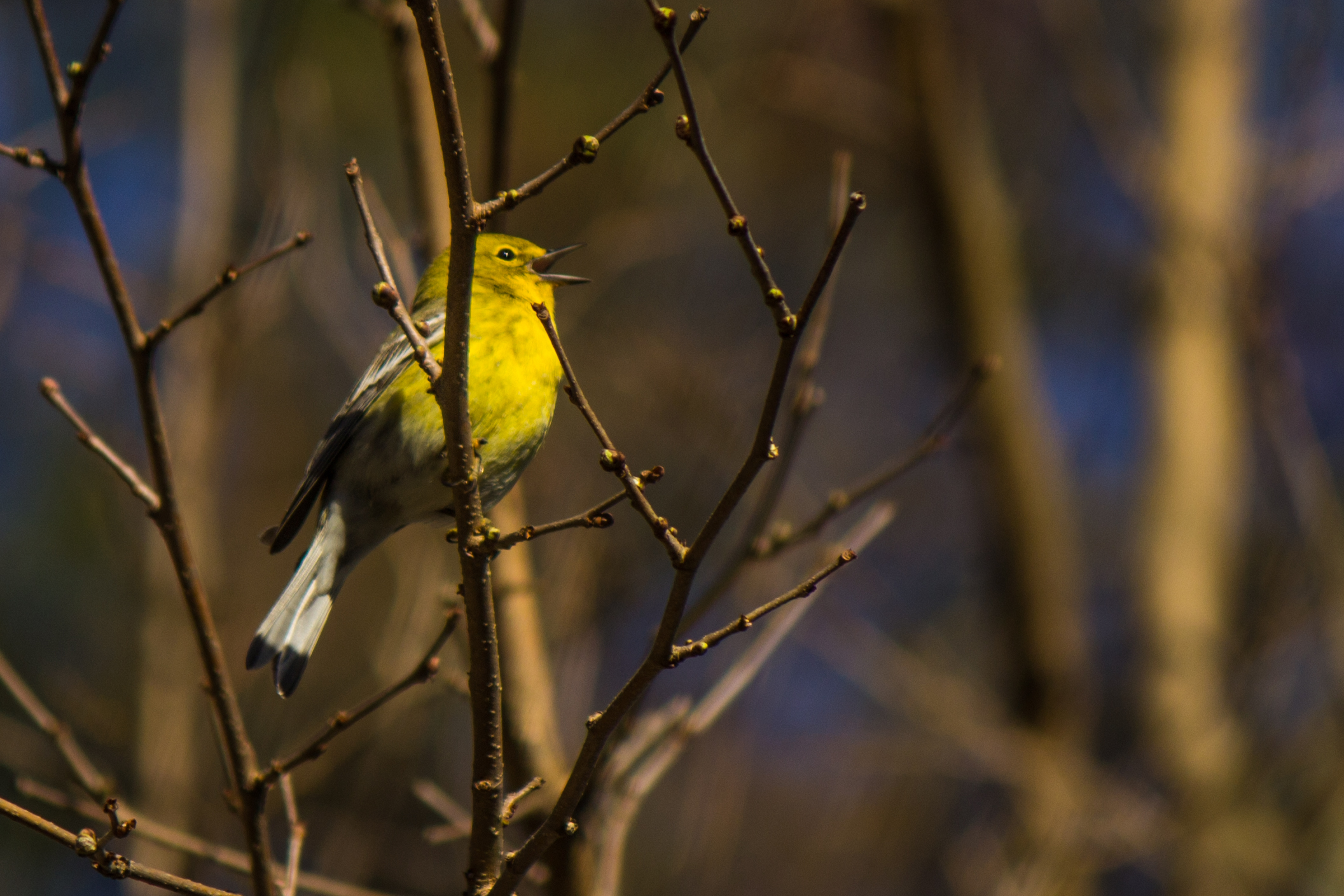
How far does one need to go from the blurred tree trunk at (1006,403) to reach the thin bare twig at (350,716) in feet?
13.7

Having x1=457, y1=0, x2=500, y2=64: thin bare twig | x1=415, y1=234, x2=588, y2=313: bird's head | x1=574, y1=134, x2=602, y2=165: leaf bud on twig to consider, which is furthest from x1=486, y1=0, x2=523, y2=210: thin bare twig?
x1=574, y1=134, x2=602, y2=165: leaf bud on twig

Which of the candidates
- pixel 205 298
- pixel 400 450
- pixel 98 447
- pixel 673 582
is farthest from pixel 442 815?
pixel 673 582

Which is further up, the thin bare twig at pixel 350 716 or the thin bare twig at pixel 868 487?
the thin bare twig at pixel 868 487

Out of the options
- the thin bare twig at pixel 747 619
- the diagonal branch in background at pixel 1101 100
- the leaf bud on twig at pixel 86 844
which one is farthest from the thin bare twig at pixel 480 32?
the diagonal branch in background at pixel 1101 100

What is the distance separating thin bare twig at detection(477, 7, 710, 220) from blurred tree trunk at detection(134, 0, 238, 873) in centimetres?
309

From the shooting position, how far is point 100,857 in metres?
1.85

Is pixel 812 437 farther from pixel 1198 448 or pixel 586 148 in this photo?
pixel 586 148

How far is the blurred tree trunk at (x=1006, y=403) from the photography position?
609 centimetres

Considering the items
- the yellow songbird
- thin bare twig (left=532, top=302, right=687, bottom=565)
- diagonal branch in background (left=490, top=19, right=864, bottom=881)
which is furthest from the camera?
the yellow songbird

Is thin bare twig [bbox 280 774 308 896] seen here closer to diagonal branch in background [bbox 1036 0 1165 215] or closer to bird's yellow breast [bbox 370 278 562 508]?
bird's yellow breast [bbox 370 278 562 508]

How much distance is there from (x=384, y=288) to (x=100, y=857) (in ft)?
3.21

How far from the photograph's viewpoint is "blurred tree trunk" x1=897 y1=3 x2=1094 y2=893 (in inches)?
240

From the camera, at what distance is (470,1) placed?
3.68 metres

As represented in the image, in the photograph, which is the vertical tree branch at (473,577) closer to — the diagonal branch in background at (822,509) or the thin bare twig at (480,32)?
the diagonal branch in background at (822,509)
